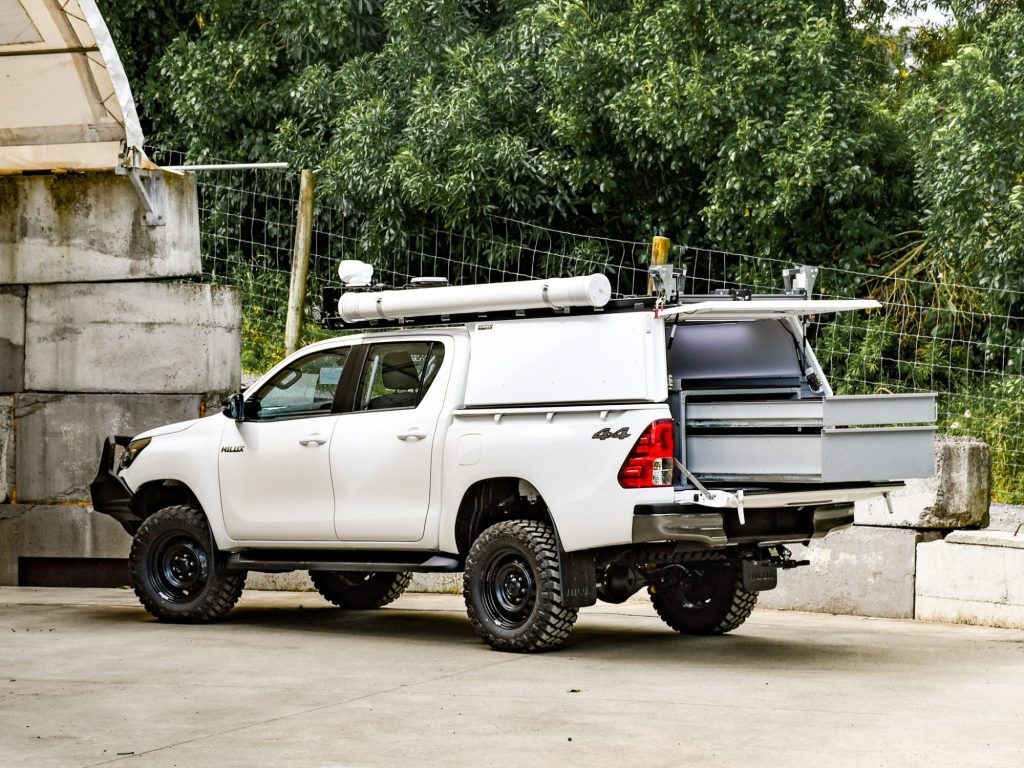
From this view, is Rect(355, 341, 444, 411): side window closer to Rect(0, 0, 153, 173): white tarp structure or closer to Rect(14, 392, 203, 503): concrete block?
Rect(14, 392, 203, 503): concrete block

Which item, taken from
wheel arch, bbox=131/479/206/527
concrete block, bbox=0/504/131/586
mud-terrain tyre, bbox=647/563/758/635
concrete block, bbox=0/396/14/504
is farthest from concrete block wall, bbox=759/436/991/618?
concrete block, bbox=0/396/14/504

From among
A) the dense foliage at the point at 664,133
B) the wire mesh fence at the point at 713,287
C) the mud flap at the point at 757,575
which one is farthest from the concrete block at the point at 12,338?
the mud flap at the point at 757,575

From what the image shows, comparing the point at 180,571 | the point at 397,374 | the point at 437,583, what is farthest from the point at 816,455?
the point at 437,583

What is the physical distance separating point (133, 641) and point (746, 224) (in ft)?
28.8

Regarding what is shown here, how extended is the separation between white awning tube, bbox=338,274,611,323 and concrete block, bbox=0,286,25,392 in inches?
156

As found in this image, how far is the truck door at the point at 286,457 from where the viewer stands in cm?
995

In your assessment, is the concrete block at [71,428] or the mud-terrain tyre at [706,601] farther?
the concrete block at [71,428]

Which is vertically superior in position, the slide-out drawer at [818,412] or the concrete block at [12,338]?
the concrete block at [12,338]

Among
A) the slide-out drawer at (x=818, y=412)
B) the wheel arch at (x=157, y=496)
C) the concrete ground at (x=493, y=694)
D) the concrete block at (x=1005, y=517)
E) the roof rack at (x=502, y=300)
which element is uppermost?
the roof rack at (x=502, y=300)

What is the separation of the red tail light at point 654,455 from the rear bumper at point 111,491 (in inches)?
163

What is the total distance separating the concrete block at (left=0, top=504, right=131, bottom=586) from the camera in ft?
41.5

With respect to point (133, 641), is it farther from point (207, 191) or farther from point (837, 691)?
point (207, 191)

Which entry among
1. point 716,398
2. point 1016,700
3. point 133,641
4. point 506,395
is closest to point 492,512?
point 506,395

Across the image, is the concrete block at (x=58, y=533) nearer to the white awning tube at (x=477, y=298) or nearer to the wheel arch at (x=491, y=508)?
the white awning tube at (x=477, y=298)
